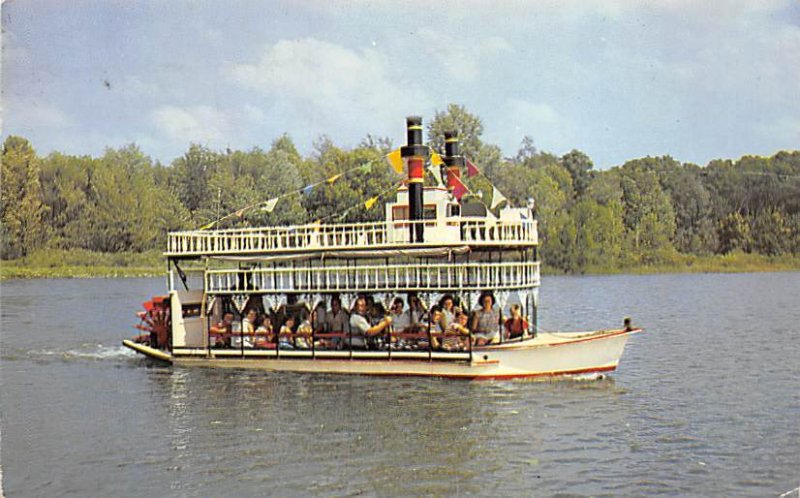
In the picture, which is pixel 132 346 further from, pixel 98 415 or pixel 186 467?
pixel 186 467

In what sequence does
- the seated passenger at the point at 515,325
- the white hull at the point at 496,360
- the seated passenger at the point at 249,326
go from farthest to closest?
the seated passenger at the point at 249,326 < the seated passenger at the point at 515,325 < the white hull at the point at 496,360

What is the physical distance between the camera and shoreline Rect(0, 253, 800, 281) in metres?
→ 72.6

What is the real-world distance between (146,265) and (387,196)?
66.1 ft

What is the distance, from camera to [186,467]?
55.4 feet

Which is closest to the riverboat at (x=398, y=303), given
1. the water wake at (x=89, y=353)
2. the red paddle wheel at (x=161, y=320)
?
the red paddle wheel at (x=161, y=320)

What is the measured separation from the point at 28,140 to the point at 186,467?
60.8 meters

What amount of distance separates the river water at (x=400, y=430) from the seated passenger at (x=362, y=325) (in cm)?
112

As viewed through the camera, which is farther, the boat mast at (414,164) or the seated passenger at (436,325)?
the boat mast at (414,164)

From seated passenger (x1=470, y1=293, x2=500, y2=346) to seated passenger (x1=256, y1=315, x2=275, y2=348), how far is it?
543cm

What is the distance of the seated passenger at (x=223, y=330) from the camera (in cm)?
2638

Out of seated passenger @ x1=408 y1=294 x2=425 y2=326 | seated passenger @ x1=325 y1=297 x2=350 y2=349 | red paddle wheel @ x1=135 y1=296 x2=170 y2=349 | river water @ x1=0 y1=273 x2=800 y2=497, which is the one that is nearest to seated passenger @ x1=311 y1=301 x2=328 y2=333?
seated passenger @ x1=325 y1=297 x2=350 y2=349

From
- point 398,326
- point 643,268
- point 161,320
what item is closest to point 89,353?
point 161,320

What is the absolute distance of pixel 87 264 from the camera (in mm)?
73750

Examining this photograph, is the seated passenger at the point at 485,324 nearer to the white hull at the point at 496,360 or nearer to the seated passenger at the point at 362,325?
the white hull at the point at 496,360
